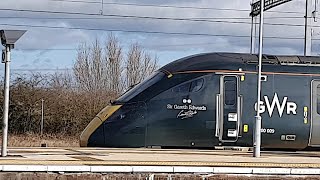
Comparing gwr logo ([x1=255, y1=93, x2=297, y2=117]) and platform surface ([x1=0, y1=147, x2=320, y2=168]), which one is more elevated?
gwr logo ([x1=255, y1=93, x2=297, y2=117])

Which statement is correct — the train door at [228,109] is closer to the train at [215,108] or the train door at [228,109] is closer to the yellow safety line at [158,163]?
the train at [215,108]

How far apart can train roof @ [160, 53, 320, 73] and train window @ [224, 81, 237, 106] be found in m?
0.66

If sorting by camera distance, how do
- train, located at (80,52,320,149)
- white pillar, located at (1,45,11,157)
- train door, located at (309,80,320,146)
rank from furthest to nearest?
train door, located at (309,80,320,146) → train, located at (80,52,320,149) → white pillar, located at (1,45,11,157)

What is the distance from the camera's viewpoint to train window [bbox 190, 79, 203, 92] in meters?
20.2

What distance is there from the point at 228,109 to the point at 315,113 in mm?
2969

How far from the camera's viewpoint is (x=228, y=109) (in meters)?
20.3

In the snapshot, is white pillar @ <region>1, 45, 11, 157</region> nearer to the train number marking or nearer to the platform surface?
the platform surface

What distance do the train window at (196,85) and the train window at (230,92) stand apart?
81cm

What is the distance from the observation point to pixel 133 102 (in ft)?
66.7

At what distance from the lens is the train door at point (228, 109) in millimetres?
20234

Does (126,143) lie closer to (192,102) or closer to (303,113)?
(192,102)
